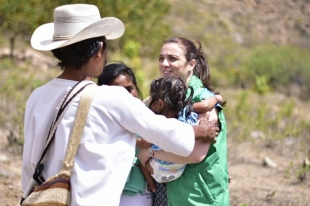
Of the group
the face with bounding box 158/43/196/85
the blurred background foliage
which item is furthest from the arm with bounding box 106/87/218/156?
the blurred background foliage

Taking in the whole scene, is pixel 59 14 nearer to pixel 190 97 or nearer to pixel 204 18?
pixel 190 97

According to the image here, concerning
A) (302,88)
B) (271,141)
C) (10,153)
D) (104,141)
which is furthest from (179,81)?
(302,88)

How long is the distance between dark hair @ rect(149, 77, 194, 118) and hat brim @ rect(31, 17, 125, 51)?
0.32m

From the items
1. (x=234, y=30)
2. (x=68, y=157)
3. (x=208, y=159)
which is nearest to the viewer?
(x=68, y=157)

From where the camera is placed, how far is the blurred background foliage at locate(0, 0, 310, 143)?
1055 centimetres

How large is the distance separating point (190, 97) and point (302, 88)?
1829 centimetres

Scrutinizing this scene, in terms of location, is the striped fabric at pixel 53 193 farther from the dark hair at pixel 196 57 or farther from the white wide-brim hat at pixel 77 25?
the dark hair at pixel 196 57

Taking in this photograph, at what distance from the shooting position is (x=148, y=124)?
2.44 meters

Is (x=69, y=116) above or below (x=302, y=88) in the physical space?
above

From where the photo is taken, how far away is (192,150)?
2605 mm

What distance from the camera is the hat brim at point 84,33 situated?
8.13 feet

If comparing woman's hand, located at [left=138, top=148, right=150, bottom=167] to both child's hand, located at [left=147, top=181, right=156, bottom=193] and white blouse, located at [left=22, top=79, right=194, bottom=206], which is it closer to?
child's hand, located at [left=147, top=181, right=156, bottom=193]

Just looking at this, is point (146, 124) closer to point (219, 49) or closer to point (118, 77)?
point (118, 77)

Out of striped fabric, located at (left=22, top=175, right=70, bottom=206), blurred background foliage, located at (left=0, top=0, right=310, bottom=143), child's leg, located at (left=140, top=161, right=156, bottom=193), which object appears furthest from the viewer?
blurred background foliage, located at (left=0, top=0, right=310, bottom=143)
